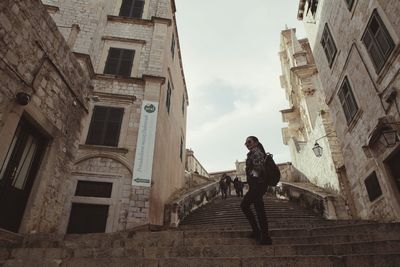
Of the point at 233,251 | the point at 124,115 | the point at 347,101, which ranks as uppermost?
the point at 124,115

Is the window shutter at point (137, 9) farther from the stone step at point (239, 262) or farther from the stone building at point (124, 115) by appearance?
the stone step at point (239, 262)

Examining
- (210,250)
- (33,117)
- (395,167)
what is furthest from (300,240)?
(33,117)

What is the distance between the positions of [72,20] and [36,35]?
12.5 metres

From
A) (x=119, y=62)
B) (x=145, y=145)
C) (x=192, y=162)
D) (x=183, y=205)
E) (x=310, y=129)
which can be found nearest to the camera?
(x=145, y=145)

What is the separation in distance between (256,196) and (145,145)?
8.79 metres

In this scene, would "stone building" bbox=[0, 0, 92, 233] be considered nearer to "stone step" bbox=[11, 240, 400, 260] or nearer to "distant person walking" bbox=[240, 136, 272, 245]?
"stone step" bbox=[11, 240, 400, 260]

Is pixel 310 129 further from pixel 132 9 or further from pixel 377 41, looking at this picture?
pixel 132 9

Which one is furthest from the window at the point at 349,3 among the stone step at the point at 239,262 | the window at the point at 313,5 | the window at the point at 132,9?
the window at the point at 132,9

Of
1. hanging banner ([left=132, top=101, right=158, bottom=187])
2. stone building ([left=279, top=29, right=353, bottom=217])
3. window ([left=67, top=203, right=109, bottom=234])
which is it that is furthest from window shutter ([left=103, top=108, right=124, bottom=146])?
stone building ([left=279, top=29, right=353, bottom=217])

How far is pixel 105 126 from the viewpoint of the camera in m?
12.9

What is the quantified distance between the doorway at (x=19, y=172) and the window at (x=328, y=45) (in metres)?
11.1

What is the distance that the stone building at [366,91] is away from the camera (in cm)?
777

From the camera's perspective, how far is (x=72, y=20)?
1658cm

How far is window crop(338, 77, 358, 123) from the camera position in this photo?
1033 cm
